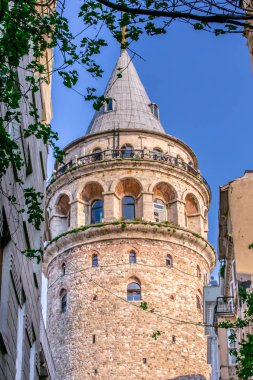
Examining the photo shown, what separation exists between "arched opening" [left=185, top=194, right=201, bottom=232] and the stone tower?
6cm

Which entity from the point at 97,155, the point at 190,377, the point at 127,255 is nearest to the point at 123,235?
the point at 127,255

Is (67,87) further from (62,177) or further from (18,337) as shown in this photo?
(62,177)

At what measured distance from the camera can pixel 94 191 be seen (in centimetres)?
4156

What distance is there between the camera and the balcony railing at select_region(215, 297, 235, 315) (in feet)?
91.7

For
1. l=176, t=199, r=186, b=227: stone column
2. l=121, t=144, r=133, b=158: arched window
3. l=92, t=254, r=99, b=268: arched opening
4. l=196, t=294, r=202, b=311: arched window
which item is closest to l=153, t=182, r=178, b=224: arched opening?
l=176, t=199, r=186, b=227: stone column

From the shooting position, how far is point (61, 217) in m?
42.3

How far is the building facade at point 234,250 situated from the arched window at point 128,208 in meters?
11.8

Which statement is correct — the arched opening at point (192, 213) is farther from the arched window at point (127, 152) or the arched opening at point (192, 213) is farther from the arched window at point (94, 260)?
the arched window at point (94, 260)

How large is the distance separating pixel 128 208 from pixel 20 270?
28.6 metres

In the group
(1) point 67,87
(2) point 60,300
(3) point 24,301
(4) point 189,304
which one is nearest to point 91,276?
(2) point 60,300

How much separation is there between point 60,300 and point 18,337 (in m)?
26.3

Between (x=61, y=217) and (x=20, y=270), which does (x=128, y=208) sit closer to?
(x=61, y=217)

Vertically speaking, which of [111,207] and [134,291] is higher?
[111,207]

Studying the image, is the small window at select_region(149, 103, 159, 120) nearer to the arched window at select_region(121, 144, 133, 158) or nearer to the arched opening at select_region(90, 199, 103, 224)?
the arched window at select_region(121, 144, 133, 158)
